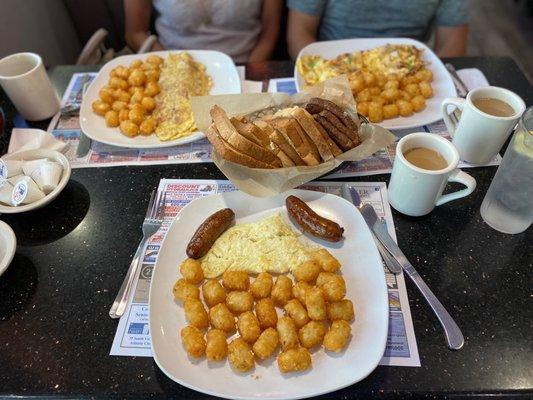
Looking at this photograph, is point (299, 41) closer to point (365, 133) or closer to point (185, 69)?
point (185, 69)

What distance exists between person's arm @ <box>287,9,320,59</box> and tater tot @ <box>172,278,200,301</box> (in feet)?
5.77

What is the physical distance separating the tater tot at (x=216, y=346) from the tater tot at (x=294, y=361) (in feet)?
0.49

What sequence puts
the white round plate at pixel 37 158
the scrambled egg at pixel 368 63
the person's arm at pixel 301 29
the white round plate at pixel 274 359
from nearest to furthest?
the white round plate at pixel 274 359, the white round plate at pixel 37 158, the scrambled egg at pixel 368 63, the person's arm at pixel 301 29

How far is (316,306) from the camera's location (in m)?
1.12

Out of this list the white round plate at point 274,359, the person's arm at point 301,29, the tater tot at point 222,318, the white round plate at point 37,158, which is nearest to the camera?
the white round plate at point 274,359

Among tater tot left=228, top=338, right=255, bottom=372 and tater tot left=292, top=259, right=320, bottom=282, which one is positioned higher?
tater tot left=292, top=259, right=320, bottom=282

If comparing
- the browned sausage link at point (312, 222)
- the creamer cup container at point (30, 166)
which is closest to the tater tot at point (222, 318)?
the browned sausage link at point (312, 222)

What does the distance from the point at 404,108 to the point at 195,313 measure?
120cm

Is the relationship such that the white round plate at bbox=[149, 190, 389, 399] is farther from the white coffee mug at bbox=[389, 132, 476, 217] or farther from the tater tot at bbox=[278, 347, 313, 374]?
the white coffee mug at bbox=[389, 132, 476, 217]

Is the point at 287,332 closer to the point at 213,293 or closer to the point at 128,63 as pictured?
the point at 213,293

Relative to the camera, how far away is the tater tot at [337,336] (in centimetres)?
105

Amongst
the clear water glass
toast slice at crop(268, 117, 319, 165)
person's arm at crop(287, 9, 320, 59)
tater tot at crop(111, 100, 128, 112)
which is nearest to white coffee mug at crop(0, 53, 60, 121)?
tater tot at crop(111, 100, 128, 112)

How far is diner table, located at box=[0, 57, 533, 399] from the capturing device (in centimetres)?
106

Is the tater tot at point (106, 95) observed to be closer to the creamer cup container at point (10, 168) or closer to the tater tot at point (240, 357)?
the creamer cup container at point (10, 168)
